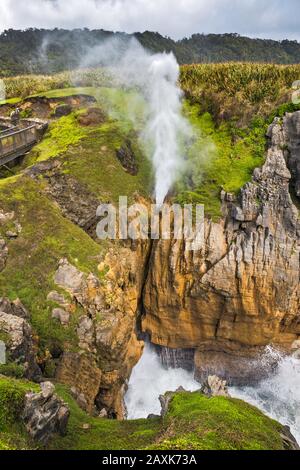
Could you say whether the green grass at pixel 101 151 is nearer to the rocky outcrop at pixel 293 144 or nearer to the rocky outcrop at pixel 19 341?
the rocky outcrop at pixel 293 144

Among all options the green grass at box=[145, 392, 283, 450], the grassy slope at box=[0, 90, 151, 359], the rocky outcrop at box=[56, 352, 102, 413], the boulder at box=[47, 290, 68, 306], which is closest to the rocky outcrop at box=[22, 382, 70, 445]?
the green grass at box=[145, 392, 283, 450]

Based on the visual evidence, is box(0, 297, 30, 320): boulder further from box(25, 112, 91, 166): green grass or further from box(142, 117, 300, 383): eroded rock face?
box(25, 112, 91, 166): green grass

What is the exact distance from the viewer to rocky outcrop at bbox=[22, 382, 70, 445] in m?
8.50

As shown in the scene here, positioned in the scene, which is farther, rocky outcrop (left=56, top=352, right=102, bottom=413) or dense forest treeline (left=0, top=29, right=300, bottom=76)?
dense forest treeline (left=0, top=29, right=300, bottom=76)

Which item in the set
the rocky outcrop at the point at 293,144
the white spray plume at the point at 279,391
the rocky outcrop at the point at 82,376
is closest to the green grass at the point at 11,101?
the rocky outcrop at the point at 293,144

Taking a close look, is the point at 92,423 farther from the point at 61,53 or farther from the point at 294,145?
the point at 61,53

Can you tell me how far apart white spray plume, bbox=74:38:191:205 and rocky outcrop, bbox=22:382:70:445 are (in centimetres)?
1123

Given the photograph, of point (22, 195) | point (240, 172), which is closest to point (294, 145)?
point (240, 172)

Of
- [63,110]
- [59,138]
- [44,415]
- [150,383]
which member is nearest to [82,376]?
[44,415]

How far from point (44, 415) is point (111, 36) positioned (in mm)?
76867

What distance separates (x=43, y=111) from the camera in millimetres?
24031

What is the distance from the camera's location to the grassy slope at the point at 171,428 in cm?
814
